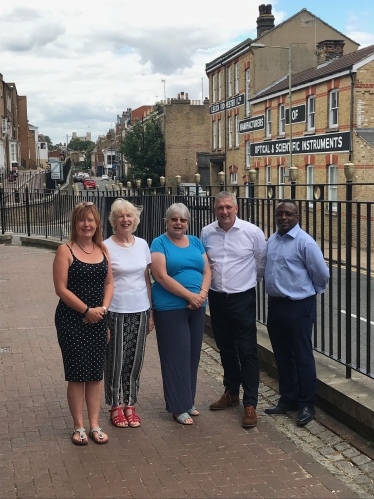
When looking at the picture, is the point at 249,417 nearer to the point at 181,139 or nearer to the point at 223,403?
the point at 223,403

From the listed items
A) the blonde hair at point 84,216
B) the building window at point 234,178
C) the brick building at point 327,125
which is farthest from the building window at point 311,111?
the blonde hair at point 84,216

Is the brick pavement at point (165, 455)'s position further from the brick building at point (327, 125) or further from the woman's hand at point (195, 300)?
the brick building at point (327, 125)

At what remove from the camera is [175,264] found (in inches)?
193

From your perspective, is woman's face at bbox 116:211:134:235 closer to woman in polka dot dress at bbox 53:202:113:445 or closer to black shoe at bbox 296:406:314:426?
woman in polka dot dress at bbox 53:202:113:445

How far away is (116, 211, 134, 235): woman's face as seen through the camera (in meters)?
4.80

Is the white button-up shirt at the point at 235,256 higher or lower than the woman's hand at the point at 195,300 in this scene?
higher

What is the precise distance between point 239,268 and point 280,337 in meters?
0.65

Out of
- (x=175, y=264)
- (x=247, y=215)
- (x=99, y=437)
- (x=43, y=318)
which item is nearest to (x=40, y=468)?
(x=99, y=437)

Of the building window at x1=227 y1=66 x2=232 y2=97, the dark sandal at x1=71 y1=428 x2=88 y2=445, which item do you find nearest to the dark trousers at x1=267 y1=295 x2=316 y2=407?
the dark sandal at x1=71 y1=428 x2=88 y2=445

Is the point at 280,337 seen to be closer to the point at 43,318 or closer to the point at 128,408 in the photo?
the point at 128,408

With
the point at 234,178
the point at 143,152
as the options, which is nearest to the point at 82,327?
the point at 234,178

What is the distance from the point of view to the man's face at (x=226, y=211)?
5023 mm

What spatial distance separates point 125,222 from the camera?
15.8 ft

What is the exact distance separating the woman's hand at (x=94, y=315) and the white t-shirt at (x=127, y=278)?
1.07 ft
